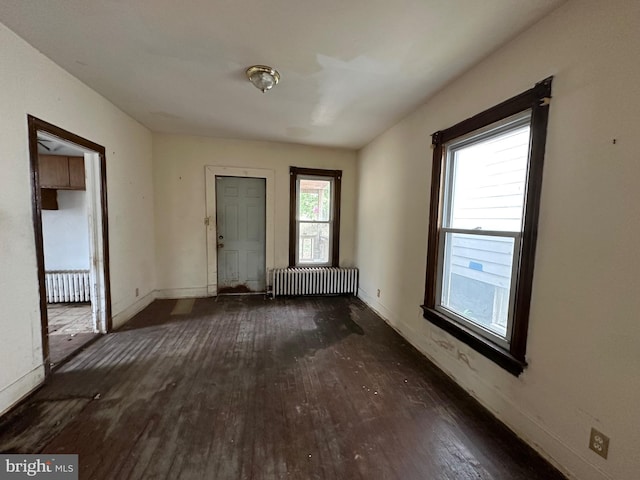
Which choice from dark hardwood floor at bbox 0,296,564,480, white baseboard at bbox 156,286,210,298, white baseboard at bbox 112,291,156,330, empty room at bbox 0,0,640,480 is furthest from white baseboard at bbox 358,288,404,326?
white baseboard at bbox 112,291,156,330

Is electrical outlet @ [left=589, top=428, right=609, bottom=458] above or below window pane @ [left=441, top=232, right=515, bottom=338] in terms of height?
below

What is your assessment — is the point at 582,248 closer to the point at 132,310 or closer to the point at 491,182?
the point at 491,182

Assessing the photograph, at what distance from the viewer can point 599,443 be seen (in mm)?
1287

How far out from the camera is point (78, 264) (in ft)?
12.4

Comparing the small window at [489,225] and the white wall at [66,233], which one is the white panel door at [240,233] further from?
the small window at [489,225]

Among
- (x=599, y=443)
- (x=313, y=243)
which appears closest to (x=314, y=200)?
(x=313, y=243)

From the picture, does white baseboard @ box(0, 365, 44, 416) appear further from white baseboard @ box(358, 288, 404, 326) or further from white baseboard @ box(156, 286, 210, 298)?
white baseboard @ box(358, 288, 404, 326)

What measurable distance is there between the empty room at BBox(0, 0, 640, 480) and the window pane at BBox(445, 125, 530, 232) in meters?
0.02

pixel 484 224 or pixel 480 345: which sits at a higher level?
pixel 484 224

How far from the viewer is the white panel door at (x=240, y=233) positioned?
434 centimetres

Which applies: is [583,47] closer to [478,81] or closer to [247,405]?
[478,81]

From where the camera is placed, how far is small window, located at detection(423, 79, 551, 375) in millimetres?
1644

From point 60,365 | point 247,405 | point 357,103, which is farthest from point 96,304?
point 357,103

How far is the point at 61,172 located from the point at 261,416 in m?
4.11
